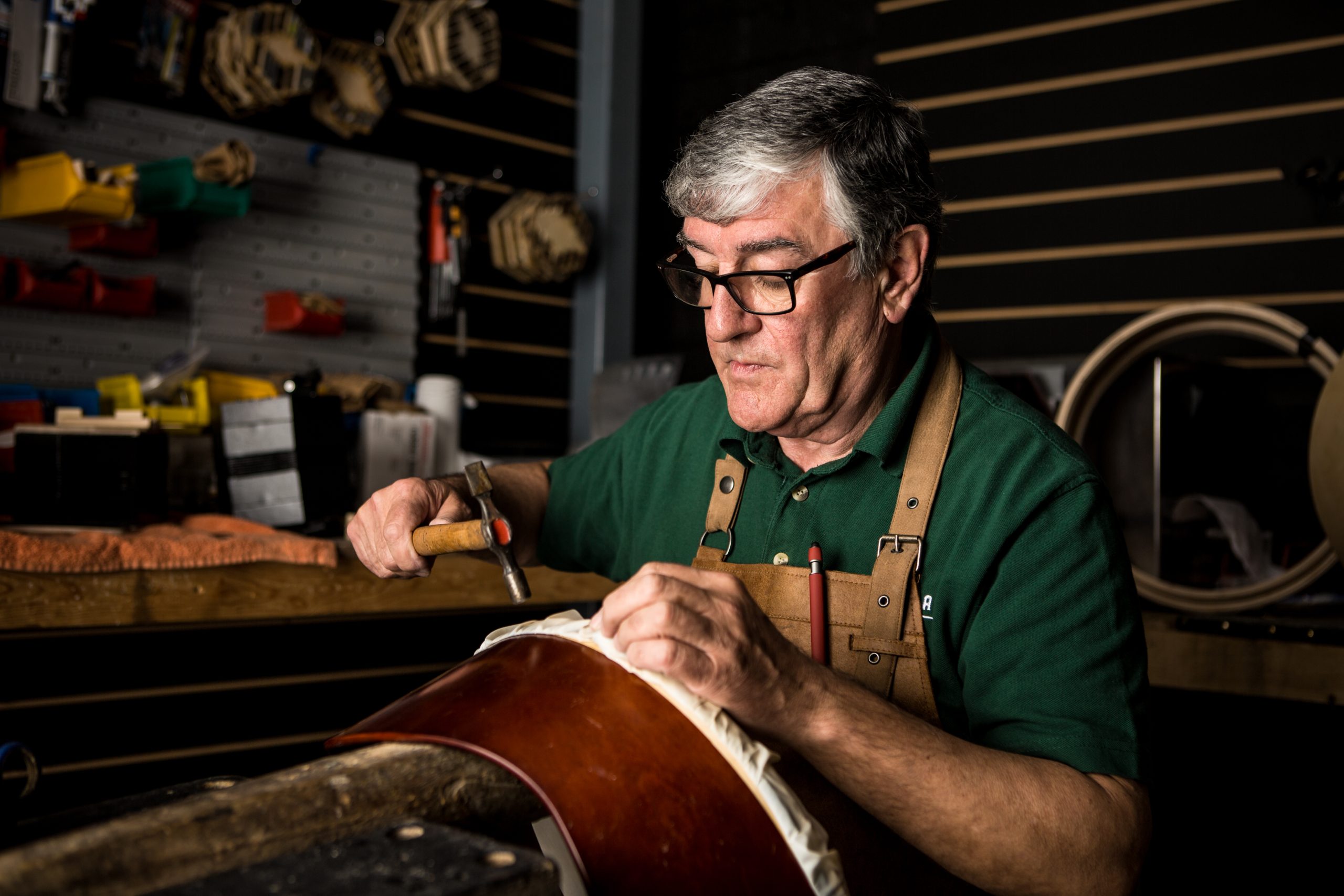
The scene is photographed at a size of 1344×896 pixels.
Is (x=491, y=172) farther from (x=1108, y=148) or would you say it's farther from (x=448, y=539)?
(x=448, y=539)

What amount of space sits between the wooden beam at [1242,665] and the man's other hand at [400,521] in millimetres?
1511

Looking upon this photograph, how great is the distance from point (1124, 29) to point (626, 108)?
6.50 feet

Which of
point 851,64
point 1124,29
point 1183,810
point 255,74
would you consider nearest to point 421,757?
point 1183,810

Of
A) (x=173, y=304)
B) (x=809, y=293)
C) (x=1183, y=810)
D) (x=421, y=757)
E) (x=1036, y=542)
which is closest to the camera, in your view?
(x=421, y=757)

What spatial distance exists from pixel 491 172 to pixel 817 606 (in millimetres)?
3257

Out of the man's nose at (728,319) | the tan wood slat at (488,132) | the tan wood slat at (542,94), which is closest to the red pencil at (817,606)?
the man's nose at (728,319)

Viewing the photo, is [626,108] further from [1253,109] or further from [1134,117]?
[1253,109]

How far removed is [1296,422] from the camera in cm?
306

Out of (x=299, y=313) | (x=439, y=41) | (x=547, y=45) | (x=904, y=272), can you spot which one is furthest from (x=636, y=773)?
(x=547, y=45)

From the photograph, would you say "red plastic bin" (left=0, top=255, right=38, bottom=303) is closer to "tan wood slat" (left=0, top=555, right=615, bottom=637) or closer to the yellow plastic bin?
the yellow plastic bin

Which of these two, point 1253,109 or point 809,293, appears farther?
point 1253,109

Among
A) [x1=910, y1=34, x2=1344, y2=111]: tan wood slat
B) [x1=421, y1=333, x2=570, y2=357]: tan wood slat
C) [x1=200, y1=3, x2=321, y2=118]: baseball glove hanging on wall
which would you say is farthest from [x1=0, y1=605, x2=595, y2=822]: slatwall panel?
[x1=910, y1=34, x2=1344, y2=111]: tan wood slat

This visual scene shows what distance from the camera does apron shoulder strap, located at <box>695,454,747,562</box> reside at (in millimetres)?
1594

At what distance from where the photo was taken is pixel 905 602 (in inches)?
53.4
